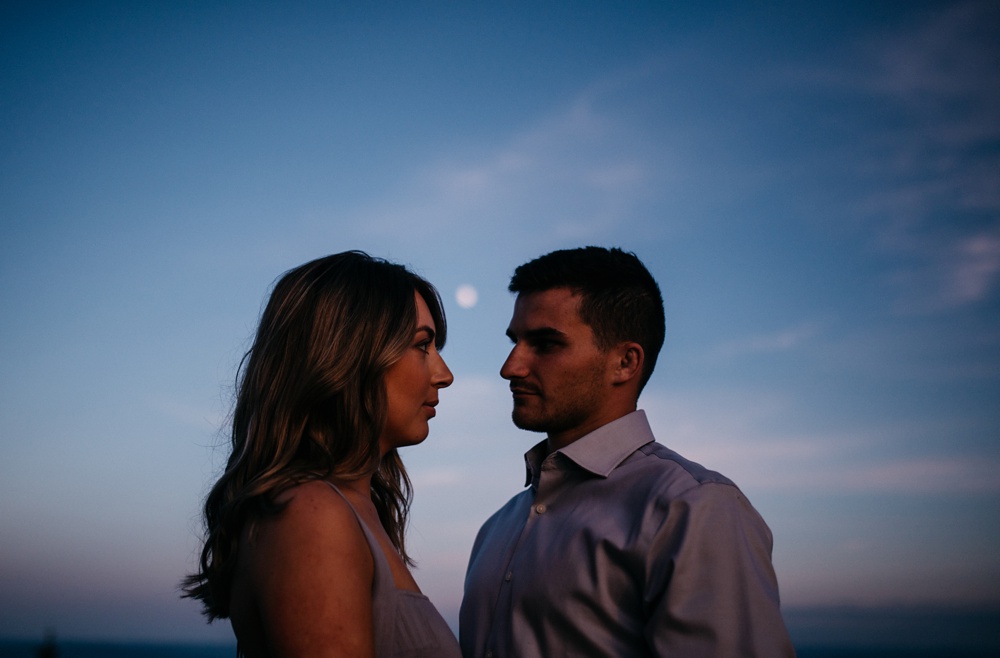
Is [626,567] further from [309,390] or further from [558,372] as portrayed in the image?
[309,390]

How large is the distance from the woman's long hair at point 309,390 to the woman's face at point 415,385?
108 mm

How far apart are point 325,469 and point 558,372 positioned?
158 centimetres

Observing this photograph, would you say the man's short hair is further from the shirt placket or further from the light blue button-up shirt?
the shirt placket

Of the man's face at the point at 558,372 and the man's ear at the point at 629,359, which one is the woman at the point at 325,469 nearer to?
the man's face at the point at 558,372

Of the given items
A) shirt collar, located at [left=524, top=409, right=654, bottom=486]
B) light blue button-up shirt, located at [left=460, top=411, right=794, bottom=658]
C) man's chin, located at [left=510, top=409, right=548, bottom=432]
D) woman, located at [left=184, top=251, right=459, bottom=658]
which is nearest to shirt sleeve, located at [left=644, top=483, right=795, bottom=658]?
light blue button-up shirt, located at [left=460, top=411, right=794, bottom=658]

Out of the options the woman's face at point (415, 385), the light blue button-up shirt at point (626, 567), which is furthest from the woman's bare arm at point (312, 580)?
the light blue button-up shirt at point (626, 567)

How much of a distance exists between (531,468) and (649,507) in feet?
2.97

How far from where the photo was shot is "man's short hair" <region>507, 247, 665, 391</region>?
4.08 metres

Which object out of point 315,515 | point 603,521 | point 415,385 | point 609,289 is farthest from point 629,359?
point 315,515

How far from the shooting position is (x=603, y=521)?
3.27m

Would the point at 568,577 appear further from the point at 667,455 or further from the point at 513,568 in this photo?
the point at 667,455

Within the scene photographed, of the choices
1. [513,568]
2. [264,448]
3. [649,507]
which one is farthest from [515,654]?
[264,448]

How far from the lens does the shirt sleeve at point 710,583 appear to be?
2809 millimetres

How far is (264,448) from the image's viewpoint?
8.91 feet
